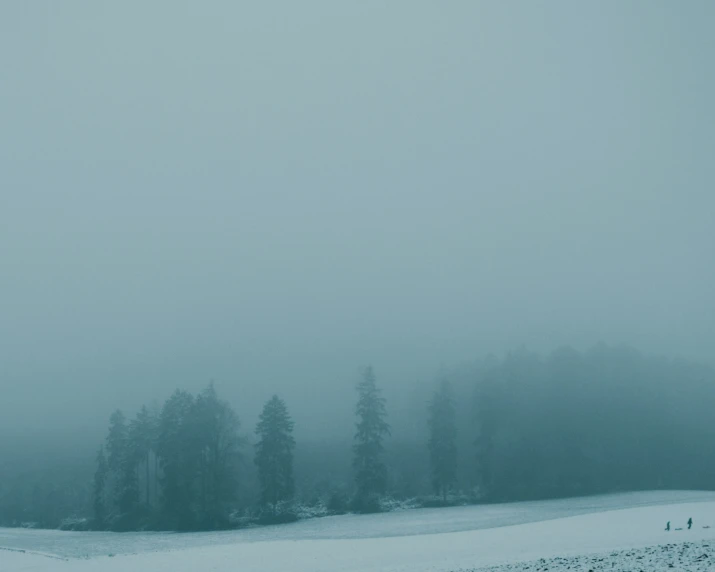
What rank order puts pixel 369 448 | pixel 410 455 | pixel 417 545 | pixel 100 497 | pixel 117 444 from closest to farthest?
pixel 417 545, pixel 369 448, pixel 100 497, pixel 117 444, pixel 410 455

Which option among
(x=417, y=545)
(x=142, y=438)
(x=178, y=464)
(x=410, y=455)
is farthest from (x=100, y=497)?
(x=417, y=545)

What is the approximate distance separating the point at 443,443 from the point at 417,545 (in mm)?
36060

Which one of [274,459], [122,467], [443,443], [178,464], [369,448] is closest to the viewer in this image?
[178,464]

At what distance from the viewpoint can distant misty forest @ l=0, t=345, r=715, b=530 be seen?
2537 inches

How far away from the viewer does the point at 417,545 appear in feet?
113

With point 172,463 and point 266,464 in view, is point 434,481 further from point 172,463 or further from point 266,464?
point 172,463

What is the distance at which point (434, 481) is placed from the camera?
67562mm

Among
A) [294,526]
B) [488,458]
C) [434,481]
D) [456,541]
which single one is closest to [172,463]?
[294,526]

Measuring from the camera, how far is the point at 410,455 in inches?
3061

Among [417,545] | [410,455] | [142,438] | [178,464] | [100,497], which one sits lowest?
[417,545]

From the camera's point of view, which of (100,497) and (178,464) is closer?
(178,464)

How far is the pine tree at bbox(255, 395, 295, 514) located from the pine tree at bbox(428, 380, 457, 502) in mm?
15583

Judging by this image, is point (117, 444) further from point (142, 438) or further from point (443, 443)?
point (443, 443)

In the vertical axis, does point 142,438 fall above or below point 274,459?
above
